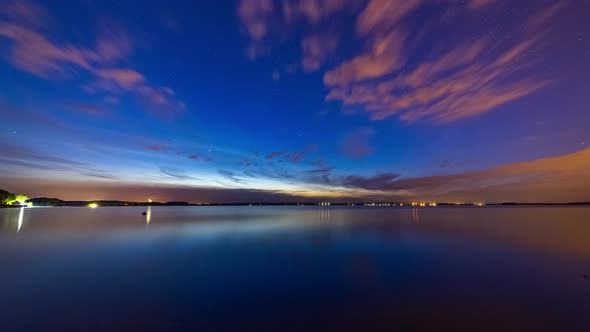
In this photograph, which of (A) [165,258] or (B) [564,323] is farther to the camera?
(A) [165,258]

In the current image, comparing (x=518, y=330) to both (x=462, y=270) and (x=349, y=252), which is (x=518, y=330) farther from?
(x=349, y=252)

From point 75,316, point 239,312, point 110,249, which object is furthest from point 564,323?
point 110,249

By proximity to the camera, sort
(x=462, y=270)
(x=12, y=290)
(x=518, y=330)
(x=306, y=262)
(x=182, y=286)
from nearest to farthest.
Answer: (x=518, y=330)
(x=12, y=290)
(x=182, y=286)
(x=462, y=270)
(x=306, y=262)

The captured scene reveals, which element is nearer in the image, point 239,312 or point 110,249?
point 239,312

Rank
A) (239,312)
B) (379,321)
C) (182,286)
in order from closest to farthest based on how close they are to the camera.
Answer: (379,321), (239,312), (182,286)

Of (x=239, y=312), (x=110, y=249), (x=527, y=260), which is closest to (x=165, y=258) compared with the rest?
(x=110, y=249)

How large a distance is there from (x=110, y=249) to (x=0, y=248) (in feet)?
33.1

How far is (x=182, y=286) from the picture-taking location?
47.0 feet

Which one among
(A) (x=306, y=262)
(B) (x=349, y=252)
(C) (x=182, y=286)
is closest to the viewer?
(C) (x=182, y=286)

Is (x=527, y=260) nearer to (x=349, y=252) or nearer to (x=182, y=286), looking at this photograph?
(x=349, y=252)

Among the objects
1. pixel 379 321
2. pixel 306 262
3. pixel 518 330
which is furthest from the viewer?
pixel 306 262

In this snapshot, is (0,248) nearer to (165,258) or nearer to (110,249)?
(110,249)

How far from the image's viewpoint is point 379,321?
9805 mm

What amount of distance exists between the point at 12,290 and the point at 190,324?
1147 cm
